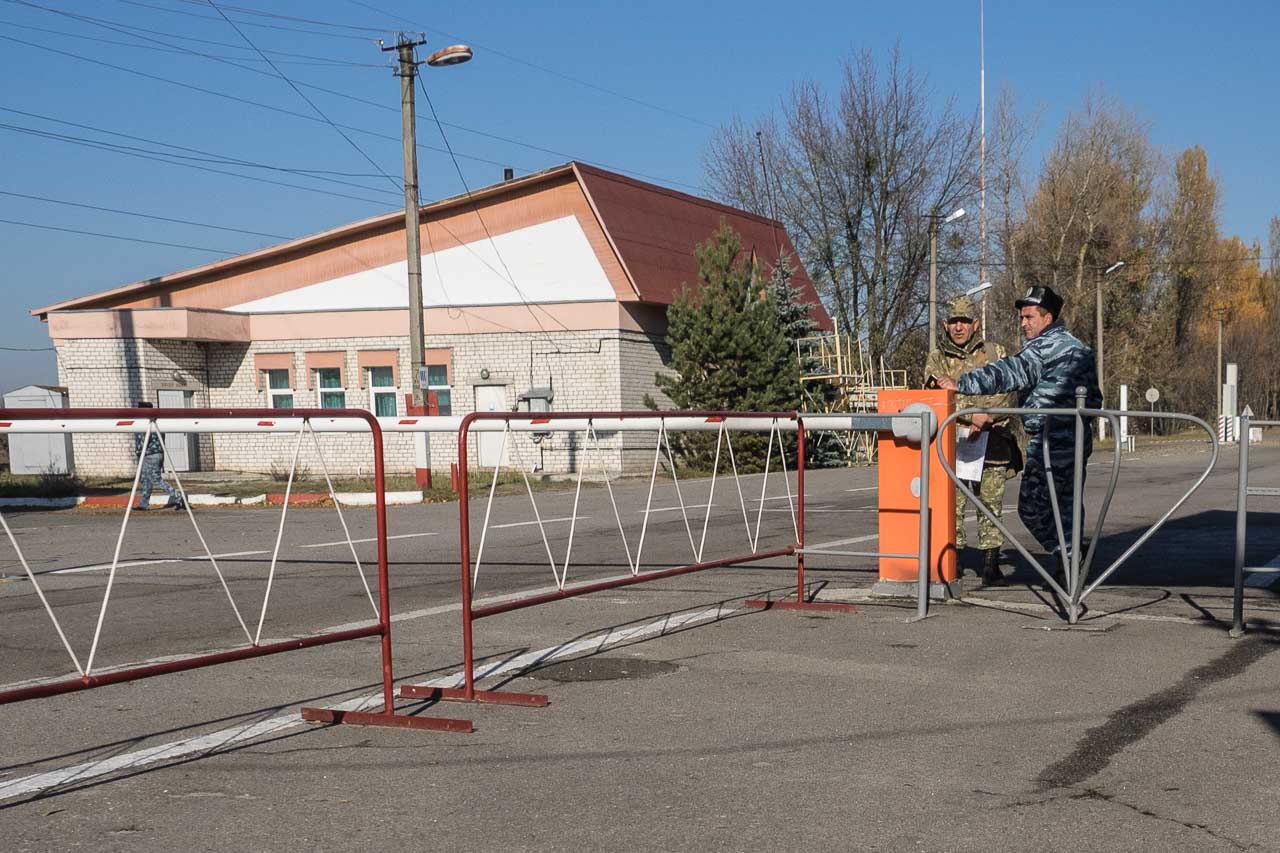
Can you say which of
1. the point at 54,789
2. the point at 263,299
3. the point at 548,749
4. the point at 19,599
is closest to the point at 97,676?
the point at 54,789

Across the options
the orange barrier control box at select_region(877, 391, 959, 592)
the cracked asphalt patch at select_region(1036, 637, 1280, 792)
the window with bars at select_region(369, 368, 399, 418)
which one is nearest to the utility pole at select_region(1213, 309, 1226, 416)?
the window with bars at select_region(369, 368, 399, 418)

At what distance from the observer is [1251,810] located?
3.85m

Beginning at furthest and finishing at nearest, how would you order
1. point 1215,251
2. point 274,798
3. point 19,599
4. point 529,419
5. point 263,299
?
point 1215,251 < point 263,299 < point 19,599 < point 529,419 < point 274,798

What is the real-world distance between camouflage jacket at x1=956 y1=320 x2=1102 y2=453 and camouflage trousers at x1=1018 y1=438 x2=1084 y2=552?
0.59ft

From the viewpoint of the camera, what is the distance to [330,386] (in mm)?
31625

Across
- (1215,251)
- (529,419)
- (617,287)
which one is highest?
(1215,251)

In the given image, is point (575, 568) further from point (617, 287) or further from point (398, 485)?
point (617, 287)

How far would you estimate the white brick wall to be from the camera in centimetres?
2923

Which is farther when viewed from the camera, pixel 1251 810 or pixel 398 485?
pixel 398 485

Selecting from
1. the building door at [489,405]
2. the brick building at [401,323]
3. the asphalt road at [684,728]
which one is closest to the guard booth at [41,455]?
the brick building at [401,323]

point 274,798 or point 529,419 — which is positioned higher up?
point 529,419

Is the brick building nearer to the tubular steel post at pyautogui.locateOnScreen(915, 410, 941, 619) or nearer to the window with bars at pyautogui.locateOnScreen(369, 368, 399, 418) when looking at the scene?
the window with bars at pyautogui.locateOnScreen(369, 368, 399, 418)

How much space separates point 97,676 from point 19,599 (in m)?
5.87

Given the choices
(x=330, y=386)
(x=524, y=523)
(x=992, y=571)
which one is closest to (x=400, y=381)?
(x=330, y=386)
